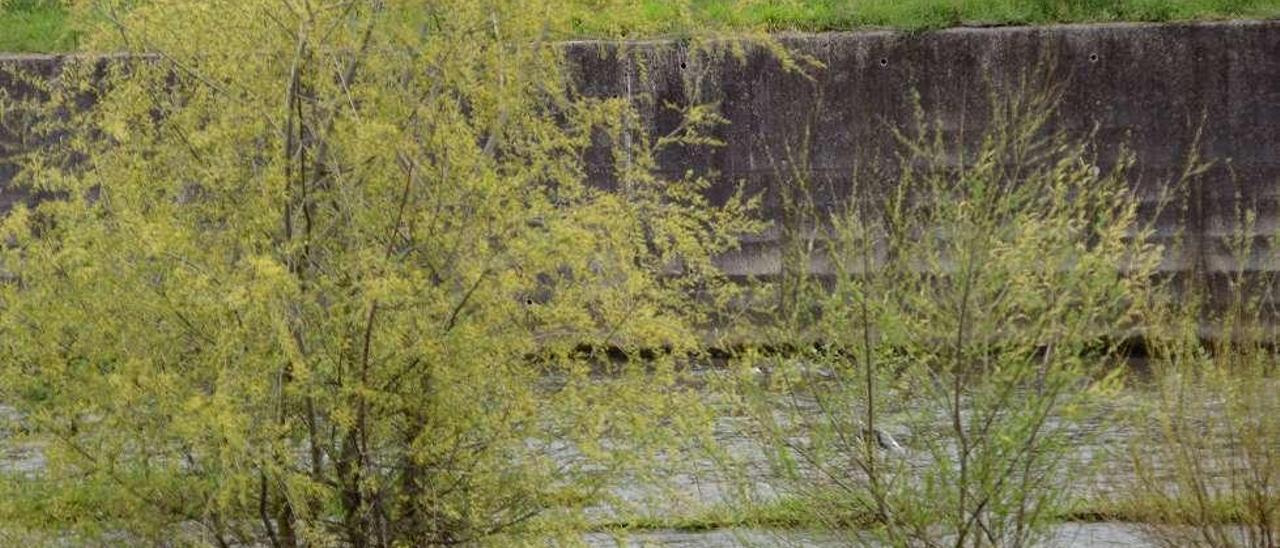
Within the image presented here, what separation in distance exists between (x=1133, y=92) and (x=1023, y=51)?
2.86ft

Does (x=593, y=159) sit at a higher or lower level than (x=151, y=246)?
lower

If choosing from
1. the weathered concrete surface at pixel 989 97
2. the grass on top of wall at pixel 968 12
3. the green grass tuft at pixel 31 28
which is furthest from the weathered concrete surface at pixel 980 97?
the green grass tuft at pixel 31 28

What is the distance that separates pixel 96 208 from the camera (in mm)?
6625

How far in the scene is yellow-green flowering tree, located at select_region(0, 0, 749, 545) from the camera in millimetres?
6117

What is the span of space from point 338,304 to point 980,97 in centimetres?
930

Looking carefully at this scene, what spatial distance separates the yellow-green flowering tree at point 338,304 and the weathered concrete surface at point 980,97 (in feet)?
25.1

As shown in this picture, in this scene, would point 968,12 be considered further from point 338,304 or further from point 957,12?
point 338,304

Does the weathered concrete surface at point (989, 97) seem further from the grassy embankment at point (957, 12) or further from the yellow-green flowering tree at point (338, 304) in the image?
the yellow-green flowering tree at point (338, 304)

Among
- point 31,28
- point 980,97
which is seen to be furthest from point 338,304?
point 31,28

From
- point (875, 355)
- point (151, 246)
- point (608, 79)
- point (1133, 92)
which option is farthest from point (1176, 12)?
point (151, 246)

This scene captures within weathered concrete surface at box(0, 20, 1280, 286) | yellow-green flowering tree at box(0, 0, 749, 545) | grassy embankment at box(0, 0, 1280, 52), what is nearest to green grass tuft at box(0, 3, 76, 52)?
grassy embankment at box(0, 0, 1280, 52)

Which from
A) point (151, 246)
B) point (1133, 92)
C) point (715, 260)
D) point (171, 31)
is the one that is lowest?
point (715, 260)

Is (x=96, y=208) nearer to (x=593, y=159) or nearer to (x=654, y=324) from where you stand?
(x=654, y=324)

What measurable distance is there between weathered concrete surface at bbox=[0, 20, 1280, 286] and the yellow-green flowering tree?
301 inches
